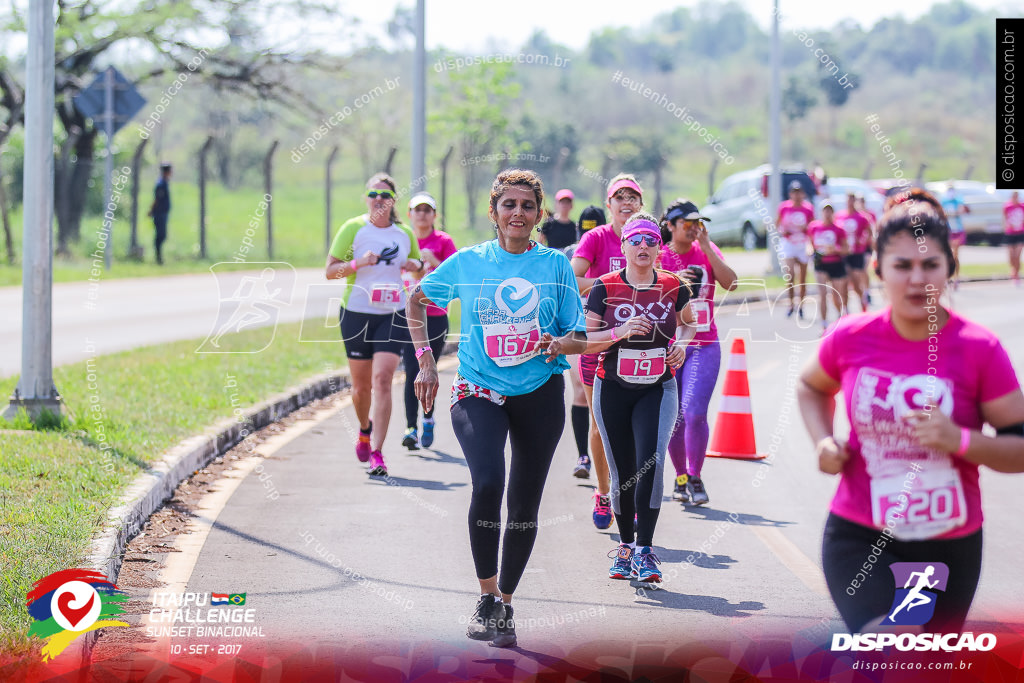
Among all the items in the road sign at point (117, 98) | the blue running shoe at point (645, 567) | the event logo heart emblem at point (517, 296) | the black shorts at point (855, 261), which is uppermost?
the road sign at point (117, 98)

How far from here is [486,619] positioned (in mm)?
5473

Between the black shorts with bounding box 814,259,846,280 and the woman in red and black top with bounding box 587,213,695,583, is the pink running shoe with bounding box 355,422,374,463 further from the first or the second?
the black shorts with bounding box 814,259,846,280

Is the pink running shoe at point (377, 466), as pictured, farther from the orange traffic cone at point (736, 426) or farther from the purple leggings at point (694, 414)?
the orange traffic cone at point (736, 426)

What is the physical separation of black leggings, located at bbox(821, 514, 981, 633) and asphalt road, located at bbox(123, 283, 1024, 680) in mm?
1784

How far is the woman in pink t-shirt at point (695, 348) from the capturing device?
26.3 feet

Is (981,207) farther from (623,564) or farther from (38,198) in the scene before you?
(623,564)

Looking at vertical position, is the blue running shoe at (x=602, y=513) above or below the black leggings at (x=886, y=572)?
below

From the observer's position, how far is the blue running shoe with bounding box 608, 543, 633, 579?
6.46 meters

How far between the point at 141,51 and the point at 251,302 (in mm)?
9689

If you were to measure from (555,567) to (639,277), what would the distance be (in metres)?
1.51

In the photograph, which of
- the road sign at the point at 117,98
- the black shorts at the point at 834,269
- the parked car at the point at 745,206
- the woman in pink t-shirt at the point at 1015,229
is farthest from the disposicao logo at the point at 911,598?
the parked car at the point at 745,206

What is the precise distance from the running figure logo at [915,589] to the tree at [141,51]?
23779 mm

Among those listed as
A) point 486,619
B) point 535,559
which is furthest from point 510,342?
point 535,559

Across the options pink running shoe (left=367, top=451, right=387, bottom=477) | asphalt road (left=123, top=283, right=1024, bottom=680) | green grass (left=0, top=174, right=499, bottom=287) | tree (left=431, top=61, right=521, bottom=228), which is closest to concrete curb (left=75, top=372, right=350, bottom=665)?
asphalt road (left=123, top=283, right=1024, bottom=680)
